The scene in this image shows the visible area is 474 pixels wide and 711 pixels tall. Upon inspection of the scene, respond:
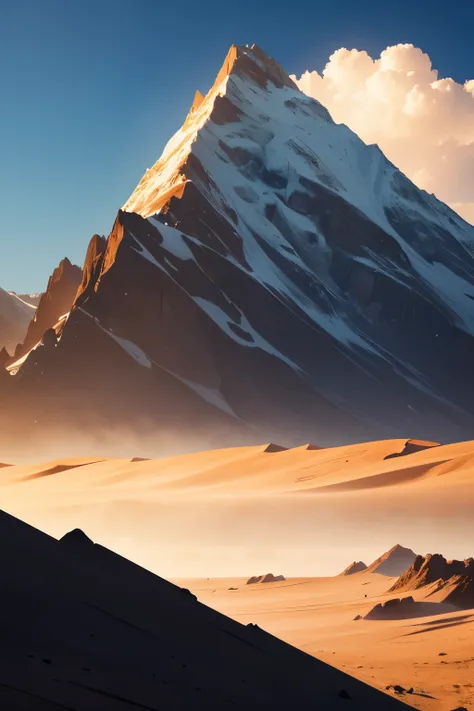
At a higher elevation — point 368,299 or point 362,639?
point 368,299

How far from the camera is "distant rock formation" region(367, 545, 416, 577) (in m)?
19.4

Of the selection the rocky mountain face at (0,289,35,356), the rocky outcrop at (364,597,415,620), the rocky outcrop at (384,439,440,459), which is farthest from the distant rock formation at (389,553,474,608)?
the rocky mountain face at (0,289,35,356)

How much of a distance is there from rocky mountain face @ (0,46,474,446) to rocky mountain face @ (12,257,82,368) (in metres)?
11.9

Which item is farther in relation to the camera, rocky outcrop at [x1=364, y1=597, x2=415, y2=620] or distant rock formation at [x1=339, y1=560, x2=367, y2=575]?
distant rock formation at [x1=339, y1=560, x2=367, y2=575]

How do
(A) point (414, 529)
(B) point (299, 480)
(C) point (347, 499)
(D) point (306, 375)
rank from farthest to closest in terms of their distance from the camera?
(D) point (306, 375) < (B) point (299, 480) < (C) point (347, 499) < (A) point (414, 529)

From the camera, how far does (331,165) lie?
161 m

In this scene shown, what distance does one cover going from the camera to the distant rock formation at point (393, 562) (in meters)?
19.4

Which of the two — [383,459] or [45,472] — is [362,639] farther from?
[45,472]

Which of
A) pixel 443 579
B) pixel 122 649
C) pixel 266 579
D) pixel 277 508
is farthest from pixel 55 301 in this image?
A: pixel 122 649

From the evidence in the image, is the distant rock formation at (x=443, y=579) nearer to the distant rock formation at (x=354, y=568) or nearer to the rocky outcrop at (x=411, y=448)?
the distant rock formation at (x=354, y=568)

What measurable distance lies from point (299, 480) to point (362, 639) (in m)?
20.5

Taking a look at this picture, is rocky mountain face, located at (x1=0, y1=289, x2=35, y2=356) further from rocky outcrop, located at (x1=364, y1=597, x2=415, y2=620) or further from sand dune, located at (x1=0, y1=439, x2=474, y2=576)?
rocky outcrop, located at (x1=364, y1=597, x2=415, y2=620)

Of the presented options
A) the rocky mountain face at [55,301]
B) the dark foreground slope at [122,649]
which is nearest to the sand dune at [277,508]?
the dark foreground slope at [122,649]

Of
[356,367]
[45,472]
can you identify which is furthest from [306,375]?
[45,472]
